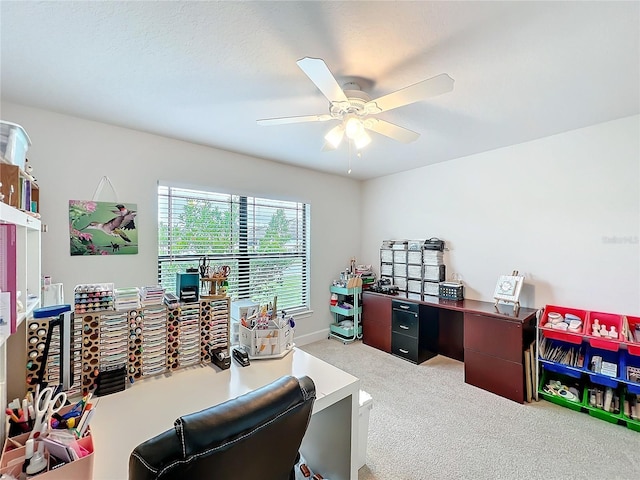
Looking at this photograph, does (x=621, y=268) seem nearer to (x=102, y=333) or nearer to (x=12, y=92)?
(x=102, y=333)

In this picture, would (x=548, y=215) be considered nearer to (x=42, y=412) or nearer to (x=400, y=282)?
(x=400, y=282)

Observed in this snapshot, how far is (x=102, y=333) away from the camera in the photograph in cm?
129

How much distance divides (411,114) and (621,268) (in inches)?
86.5

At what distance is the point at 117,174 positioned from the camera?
2.47 meters

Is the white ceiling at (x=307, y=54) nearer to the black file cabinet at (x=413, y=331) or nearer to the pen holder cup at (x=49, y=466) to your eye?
the pen holder cup at (x=49, y=466)

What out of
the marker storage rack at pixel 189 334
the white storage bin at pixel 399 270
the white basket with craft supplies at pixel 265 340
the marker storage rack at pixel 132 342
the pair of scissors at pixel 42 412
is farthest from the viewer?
the white storage bin at pixel 399 270

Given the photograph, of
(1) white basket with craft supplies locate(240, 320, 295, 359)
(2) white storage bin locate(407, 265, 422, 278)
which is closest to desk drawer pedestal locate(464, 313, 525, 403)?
(2) white storage bin locate(407, 265, 422, 278)

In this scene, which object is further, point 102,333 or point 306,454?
point 306,454

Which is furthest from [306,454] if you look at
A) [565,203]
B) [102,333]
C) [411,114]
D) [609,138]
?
[609,138]

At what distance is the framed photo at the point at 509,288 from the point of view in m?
2.74

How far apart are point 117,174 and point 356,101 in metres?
2.18

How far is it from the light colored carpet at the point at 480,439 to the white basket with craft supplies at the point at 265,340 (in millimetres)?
933

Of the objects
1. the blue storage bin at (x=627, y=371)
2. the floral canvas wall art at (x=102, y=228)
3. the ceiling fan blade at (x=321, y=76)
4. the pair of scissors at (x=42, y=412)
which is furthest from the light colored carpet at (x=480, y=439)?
the floral canvas wall art at (x=102, y=228)

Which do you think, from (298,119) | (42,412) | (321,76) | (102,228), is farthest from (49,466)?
(102,228)
